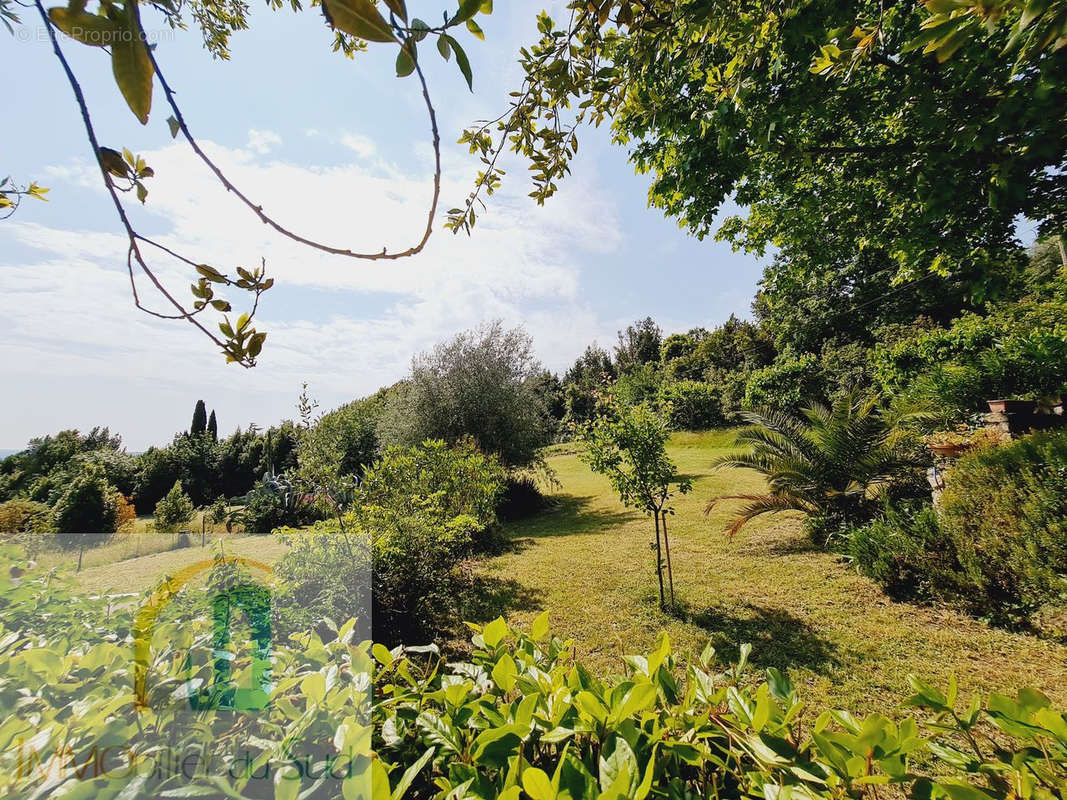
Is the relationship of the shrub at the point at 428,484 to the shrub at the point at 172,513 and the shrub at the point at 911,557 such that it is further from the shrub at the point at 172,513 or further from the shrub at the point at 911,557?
the shrub at the point at 172,513

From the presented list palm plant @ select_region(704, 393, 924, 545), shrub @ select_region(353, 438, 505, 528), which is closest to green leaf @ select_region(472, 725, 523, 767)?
shrub @ select_region(353, 438, 505, 528)

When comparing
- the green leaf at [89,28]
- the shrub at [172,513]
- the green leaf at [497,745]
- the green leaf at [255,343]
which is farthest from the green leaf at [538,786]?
the shrub at [172,513]

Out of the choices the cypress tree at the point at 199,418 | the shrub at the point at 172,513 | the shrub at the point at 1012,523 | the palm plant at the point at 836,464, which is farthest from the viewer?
the cypress tree at the point at 199,418

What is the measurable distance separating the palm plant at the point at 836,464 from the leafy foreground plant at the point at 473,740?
5.78m

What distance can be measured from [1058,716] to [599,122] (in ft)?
6.36

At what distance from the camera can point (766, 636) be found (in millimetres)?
3986

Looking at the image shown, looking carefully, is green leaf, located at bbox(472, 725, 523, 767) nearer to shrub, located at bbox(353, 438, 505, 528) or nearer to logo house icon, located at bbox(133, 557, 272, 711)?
logo house icon, located at bbox(133, 557, 272, 711)

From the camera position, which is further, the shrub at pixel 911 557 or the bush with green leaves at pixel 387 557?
the shrub at pixel 911 557

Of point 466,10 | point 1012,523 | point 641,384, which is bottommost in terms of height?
point 1012,523

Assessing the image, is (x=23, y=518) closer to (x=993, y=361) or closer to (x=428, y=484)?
(x=428, y=484)

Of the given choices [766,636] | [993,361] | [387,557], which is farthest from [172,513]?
[993,361]

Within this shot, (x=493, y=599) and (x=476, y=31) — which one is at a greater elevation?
(x=476, y=31)

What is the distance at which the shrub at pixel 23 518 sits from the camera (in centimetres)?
678

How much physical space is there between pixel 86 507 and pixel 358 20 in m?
14.6
